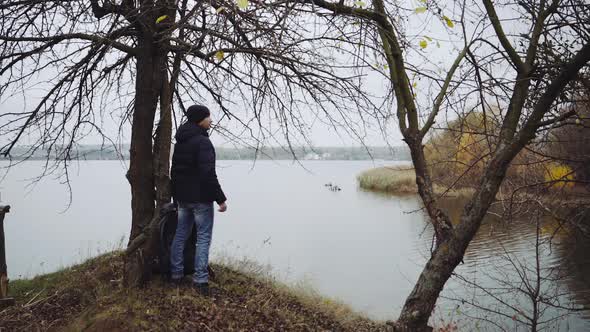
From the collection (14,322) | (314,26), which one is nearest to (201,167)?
(314,26)

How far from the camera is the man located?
4557mm

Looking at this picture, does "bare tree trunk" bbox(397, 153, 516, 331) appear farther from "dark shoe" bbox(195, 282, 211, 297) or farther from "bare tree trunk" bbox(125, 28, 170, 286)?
"bare tree trunk" bbox(125, 28, 170, 286)

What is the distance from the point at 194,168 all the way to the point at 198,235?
2.24ft

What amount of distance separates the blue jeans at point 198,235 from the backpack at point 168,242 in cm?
11

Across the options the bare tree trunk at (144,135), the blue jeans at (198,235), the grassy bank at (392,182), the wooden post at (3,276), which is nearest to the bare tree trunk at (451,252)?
the blue jeans at (198,235)

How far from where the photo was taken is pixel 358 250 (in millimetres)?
14172

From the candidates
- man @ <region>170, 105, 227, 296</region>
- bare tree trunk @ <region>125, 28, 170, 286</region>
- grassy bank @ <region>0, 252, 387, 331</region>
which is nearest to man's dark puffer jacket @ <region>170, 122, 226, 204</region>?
man @ <region>170, 105, 227, 296</region>

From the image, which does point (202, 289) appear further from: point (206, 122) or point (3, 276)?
point (3, 276)

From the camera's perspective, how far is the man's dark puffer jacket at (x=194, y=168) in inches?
179

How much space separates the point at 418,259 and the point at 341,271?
208 cm

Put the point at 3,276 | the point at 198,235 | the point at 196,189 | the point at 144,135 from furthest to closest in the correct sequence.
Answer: the point at 3,276
the point at 144,135
the point at 198,235
the point at 196,189

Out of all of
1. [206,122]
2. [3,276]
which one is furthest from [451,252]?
[3,276]

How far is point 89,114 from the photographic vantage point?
5938 mm

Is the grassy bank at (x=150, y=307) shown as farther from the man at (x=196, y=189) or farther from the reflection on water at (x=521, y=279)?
the reflection on water at (x=521, y=279)
